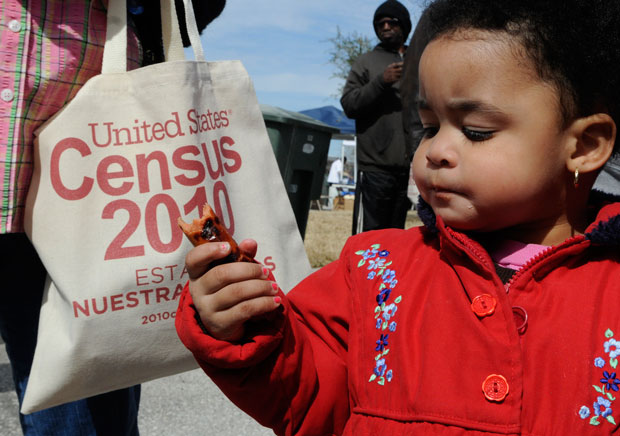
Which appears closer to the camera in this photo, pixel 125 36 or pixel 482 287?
pixel 482 287

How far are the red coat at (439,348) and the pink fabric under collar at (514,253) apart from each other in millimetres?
78

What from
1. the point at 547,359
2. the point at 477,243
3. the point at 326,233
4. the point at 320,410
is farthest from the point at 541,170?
the point at 326,233

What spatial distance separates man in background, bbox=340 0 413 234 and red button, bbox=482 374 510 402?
3.42 meters

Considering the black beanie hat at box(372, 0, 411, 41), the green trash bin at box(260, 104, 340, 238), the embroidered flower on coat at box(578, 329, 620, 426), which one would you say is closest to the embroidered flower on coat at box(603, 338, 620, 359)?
the embroidered flower on coat at box(578, 329, 620, 426)

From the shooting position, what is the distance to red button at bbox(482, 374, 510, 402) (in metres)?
1.20

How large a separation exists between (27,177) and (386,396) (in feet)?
3.22

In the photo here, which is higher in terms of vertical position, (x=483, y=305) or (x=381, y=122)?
(x=483, y=305)

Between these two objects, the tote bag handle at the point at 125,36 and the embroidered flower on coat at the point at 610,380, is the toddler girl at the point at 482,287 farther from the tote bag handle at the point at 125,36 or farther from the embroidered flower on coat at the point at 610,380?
the tote bag handle at the point at 125,36

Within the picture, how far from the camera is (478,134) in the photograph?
130 cm

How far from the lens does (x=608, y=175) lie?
1.72 m

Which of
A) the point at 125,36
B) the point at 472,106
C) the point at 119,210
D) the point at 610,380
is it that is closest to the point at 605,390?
the point at 610,380

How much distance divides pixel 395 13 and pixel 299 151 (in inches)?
48.3

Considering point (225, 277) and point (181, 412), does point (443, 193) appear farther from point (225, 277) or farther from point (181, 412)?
point (181, 412)

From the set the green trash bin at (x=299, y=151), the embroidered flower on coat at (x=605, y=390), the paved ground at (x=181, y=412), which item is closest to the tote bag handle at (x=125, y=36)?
the embroidered flower on coat at (x=605, y=390)
